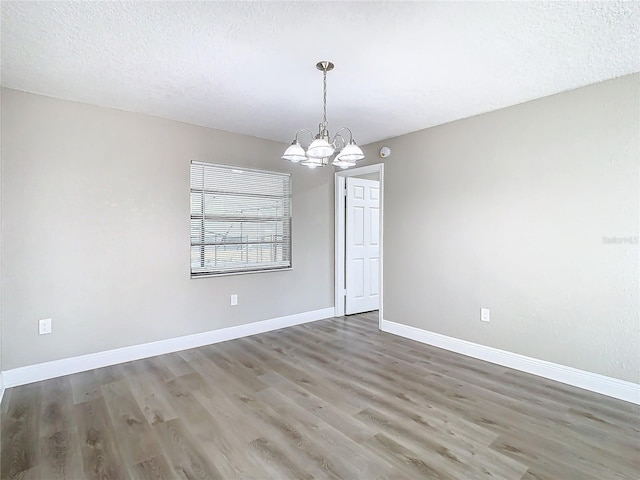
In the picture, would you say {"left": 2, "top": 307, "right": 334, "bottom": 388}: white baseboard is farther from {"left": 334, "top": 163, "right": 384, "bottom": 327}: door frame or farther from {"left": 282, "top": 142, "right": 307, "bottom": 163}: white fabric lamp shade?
{"left": 282, "top": 142, "right": 307, "bottom": 163}: white fabric lamp shade

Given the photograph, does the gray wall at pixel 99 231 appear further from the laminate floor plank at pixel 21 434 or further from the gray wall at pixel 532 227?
the gray wall at pixel 532 227

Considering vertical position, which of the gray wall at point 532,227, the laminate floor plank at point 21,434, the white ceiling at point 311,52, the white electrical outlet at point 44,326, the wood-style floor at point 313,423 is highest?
the white ceiling at point 311,52

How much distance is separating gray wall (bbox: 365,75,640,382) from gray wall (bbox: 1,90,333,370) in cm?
210

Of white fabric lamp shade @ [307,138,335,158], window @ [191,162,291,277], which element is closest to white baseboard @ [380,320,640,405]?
window @ [191,162,291,277]

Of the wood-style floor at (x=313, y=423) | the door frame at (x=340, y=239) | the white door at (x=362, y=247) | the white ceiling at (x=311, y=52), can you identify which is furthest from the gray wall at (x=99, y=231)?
the white door at (x=362, y=247)

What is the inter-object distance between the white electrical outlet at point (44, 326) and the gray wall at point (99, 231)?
0.03 metres

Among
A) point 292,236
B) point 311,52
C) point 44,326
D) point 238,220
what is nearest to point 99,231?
point 44,326

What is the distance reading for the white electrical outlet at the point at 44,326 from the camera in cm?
287

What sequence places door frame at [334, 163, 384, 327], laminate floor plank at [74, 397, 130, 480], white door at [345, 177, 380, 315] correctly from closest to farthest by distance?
laminate floor plank at [74, 397, 130, 480], door frame at [334, 163, 384, 327], white door at [345, 177, 380, 315]

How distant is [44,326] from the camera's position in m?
2.89

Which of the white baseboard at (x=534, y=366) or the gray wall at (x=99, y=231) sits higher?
the gray wall at (x=99, y=231)

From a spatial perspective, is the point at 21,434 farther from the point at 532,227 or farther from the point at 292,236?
the point at 532,227

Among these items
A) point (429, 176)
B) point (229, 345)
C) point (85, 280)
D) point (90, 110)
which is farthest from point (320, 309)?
point (90, 110)

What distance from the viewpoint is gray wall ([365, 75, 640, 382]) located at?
2559 millimetres
